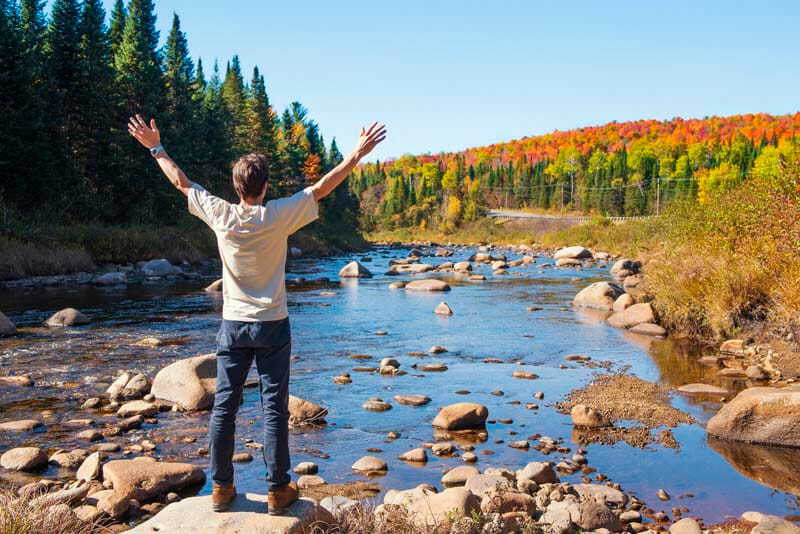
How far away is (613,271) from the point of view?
116 feet

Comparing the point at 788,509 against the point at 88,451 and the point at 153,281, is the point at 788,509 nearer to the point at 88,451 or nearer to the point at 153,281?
the point at 88,451

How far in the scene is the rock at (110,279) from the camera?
27.9 metres

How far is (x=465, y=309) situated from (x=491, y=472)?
1511cm

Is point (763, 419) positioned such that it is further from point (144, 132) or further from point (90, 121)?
point (90, 121)

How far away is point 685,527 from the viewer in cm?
636

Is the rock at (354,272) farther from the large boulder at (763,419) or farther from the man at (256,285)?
the man at (256,285)

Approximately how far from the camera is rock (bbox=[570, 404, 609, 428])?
985 centimetres

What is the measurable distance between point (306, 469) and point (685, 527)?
3.90m

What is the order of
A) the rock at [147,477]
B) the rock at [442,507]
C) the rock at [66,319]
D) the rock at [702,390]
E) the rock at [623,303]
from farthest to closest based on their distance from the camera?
the rock at [623,303], the rock at [66,319], the rock at [702,390], the rock at [147,477], the rock at [442,507]

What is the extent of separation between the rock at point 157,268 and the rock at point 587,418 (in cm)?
2523

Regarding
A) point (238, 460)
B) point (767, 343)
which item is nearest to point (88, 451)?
point (238, 460)

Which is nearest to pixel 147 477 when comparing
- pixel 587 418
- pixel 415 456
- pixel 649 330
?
pixel 415 456

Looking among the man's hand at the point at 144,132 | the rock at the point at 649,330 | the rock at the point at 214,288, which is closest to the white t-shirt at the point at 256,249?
the man's hand at the point at 144,132

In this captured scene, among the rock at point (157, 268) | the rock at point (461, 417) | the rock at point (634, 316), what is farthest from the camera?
the rock at point (157, 268)
